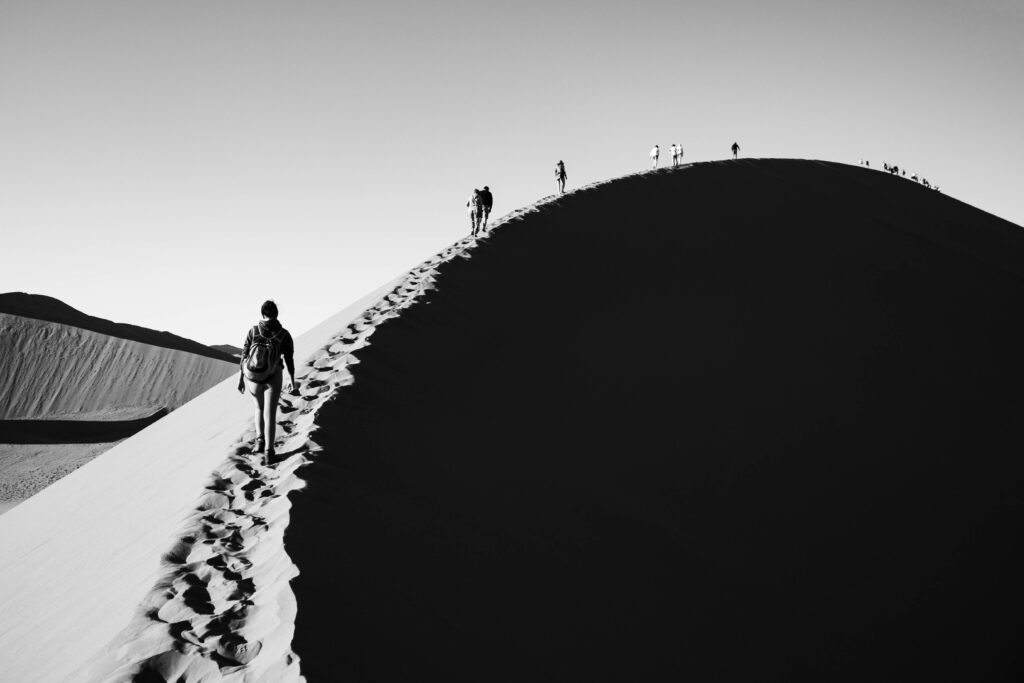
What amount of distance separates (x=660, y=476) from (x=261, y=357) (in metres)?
4.19

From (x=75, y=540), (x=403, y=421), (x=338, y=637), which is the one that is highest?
(x=403, y=421)

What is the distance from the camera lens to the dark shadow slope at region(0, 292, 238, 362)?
195 feet

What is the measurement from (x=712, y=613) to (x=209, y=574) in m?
3.87

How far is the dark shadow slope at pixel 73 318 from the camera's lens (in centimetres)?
5950

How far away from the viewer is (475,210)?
1238 centimetres

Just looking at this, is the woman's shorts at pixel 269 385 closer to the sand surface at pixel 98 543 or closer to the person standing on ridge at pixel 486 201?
the sand surface at pixel 98 543

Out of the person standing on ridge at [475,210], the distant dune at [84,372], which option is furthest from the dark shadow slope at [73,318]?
the person standing on ridge at [475,210]

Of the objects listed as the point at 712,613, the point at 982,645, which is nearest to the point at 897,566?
the point at 982,645

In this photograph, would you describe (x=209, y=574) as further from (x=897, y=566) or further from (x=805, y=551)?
(x=897, y=566)

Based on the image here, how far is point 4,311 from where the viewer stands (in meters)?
57.3

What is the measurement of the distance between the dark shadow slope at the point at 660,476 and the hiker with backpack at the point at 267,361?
0.49 metres

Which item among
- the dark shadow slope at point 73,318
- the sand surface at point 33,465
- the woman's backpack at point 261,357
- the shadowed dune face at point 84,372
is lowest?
the sand surface at point 33,465

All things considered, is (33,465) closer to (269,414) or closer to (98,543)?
(98,543)

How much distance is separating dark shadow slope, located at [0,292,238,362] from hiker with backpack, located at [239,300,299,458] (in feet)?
200
